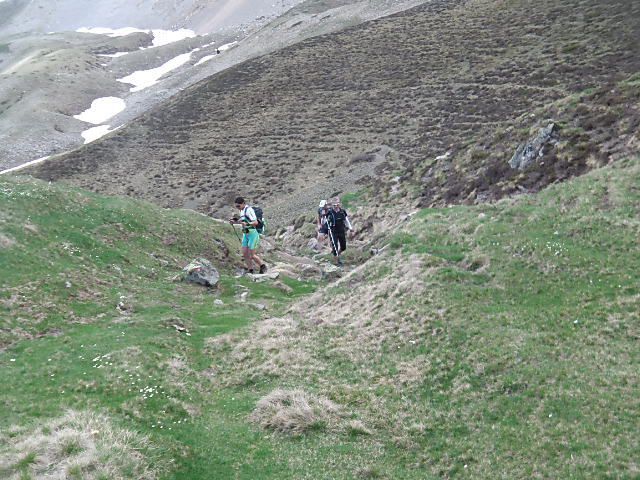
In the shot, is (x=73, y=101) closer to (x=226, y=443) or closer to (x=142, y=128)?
(x=142, y=128)

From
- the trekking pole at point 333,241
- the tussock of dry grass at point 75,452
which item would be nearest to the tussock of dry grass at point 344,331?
the tussock of dry grass at point 75,452

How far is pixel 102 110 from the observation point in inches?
4555

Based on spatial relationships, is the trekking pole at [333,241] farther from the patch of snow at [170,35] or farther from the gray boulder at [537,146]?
the patch of snow at [170,35]

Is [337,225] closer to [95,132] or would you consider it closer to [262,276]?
[262,276]

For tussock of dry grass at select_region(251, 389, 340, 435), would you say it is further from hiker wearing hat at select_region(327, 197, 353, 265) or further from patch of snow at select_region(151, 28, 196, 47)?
patch of snow at select_region(151, 28, 196, 47)

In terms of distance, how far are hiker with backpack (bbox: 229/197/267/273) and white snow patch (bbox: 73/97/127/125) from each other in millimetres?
96127

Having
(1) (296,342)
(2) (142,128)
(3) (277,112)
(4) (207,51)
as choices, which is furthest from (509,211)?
(4) (207,51)

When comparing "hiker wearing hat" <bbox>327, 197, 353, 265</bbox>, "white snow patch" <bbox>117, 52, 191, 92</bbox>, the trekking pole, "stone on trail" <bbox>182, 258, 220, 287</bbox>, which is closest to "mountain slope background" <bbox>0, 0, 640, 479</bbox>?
"stone on trail" <bbox>182, 258, 220, 287</bbox>

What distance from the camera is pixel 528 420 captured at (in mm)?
9820

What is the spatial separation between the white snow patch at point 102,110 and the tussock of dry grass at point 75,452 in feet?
356

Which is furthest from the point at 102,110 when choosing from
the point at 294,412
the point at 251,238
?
the point at 294,412

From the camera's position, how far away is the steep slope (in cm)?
5719

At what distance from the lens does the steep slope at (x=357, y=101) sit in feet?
188

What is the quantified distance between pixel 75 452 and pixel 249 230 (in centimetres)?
1379
